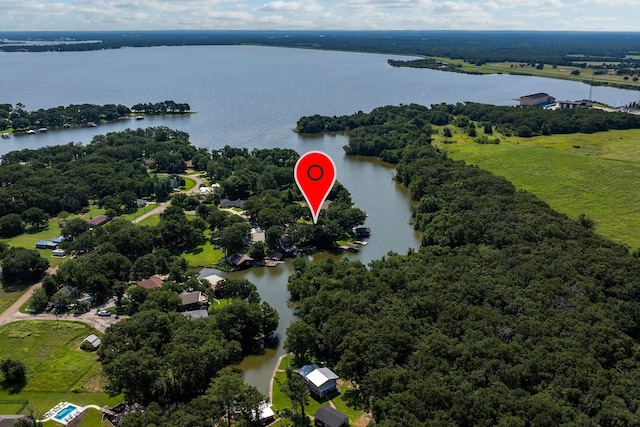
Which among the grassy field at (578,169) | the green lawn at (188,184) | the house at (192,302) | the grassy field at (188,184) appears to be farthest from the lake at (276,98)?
the green lawn at (188,184)

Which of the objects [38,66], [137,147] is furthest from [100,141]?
[38,66]

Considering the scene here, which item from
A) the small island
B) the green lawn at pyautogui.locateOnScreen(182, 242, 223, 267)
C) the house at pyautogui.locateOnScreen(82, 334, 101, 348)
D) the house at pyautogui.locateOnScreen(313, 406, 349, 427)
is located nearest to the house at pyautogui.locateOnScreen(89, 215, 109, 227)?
the green lawn at pyautogui.locateOnScreen(182, 242, 223, 267)

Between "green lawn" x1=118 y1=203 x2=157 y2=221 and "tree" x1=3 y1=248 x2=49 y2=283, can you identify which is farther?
"green lawn" x1=118 y1=203 x2=157 y2=221

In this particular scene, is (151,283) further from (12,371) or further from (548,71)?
(548,71)

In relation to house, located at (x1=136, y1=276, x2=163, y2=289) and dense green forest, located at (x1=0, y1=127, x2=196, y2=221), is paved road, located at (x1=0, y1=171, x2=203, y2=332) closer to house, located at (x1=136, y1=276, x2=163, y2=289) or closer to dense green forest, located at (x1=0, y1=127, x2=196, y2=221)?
house, located at (x1=136, y1=276, x2=163, y2=289)

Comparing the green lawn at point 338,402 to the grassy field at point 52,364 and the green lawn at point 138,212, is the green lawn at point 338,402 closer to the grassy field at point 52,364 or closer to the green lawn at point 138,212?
the grassy field at point 52,364

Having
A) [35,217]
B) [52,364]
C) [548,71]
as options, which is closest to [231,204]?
[35,217]

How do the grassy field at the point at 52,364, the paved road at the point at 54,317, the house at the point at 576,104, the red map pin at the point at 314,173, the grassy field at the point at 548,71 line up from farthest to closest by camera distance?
the grassy field at the point at 548,71 < the house at the point at 576,104 < the red map pin at the point at 314,173 < the paved road at the point at 54,317 < the grassy field at the point at 52,364
